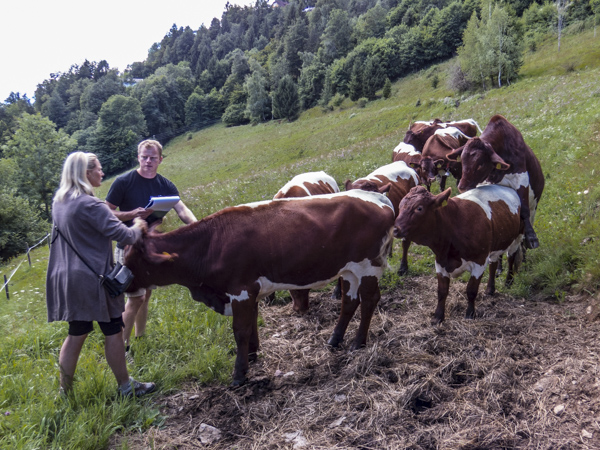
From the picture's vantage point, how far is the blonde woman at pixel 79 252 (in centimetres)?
416

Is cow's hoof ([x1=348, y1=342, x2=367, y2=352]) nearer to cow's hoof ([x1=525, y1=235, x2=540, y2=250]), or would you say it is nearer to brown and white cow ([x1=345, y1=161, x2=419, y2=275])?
brown and white cow ([x1=345, y1=161, x2=419, y2=275])

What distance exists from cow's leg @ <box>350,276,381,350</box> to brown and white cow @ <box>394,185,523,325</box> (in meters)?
0.76

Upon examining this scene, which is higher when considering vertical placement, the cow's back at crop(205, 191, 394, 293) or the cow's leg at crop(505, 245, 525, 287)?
the cow's back at crop(205, 191, 394, 293)

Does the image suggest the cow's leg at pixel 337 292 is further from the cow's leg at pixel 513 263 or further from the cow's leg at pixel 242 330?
the cow's leg at pixel 513 263

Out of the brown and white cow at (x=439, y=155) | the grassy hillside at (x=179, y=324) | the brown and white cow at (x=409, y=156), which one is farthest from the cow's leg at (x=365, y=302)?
the brown and white cow at (x=409, y=156)

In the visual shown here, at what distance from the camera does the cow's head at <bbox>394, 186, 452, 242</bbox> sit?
5680 millimetres

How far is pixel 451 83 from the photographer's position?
155 ft

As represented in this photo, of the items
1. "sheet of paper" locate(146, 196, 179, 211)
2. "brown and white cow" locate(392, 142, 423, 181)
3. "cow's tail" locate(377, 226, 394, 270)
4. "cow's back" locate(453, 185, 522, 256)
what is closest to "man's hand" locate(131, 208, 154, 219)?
"sheet of paper" locate(146, 196, 179, 211)

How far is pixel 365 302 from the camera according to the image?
5.55m

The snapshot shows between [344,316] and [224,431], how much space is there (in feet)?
7.28

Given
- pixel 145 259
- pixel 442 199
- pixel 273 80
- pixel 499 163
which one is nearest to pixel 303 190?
pixel 442 199

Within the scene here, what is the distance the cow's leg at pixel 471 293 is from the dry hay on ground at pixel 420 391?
155 millimetres

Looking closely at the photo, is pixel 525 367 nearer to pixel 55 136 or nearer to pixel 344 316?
pixel 344 316

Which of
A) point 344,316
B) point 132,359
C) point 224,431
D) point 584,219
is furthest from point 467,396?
point 584,219
